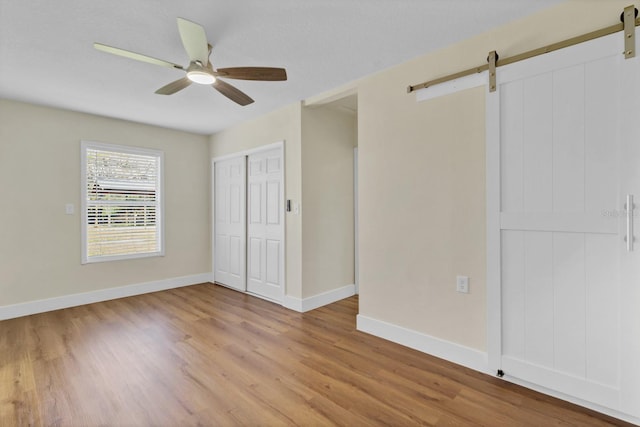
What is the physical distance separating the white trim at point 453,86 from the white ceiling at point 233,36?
253 millimetres

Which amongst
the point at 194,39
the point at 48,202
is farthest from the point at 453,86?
the point at 48,202

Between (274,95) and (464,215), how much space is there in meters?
2.34

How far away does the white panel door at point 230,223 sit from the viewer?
4.51 metres

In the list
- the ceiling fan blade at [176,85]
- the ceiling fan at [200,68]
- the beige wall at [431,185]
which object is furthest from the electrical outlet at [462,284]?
the ceiling fan blade at [176,85]

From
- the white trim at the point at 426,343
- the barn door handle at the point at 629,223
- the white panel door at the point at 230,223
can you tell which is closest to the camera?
the barn door handle at the point at 629,223

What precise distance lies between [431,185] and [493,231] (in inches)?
22.9

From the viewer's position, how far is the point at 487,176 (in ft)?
7.10

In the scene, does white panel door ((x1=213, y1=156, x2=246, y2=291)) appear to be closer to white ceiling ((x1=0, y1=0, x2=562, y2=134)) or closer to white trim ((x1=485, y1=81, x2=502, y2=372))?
white ceiling ((x1=0, y1=0, x2=562, y2=134))

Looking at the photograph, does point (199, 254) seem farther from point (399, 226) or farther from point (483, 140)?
point (483, 140)

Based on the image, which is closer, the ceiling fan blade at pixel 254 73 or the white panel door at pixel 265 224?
the ceiling fan blade at pixel 254 73

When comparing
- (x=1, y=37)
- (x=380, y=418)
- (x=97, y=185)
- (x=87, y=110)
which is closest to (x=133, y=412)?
(x=380, y=418)

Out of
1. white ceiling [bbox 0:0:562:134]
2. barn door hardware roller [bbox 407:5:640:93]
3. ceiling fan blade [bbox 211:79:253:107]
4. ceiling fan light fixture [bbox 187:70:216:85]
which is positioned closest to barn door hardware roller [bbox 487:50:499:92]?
barn door hardware roller [bbox 407:5:640:93]

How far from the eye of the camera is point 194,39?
1.89 metres

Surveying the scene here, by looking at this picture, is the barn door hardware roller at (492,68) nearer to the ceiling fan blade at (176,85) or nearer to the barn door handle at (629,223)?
the barn door handle at (629,223)
